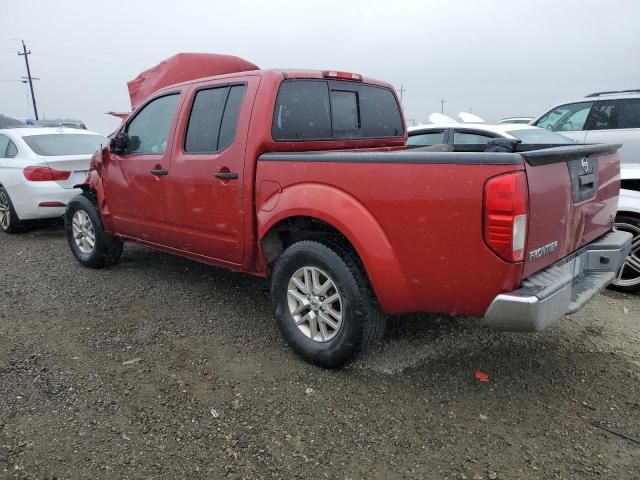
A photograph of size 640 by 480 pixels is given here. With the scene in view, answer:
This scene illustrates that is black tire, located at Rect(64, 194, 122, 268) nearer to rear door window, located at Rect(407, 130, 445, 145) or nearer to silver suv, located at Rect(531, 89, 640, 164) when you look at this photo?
rear door window, located at Rect(407, 130, 445, 145)

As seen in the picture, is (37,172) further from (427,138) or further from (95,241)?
(427,138)

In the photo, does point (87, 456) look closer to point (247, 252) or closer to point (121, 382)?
point (121, 382)

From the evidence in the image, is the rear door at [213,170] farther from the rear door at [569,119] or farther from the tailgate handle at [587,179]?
the rear door at [569,119]

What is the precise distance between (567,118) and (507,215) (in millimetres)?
6549

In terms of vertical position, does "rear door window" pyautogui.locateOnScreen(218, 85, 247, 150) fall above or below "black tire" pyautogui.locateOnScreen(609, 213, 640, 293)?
above

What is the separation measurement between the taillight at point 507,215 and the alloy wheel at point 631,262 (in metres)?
2.45

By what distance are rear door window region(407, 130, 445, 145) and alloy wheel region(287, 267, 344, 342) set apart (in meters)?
3.94

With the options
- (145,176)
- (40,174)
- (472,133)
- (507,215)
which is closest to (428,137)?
(472,133)

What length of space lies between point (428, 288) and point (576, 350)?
58.5 inches

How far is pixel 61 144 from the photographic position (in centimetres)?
690

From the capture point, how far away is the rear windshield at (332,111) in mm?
3439

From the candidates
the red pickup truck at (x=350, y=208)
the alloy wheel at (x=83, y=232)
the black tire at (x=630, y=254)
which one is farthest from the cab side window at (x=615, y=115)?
the alloy wheel at (x=83, y=232)

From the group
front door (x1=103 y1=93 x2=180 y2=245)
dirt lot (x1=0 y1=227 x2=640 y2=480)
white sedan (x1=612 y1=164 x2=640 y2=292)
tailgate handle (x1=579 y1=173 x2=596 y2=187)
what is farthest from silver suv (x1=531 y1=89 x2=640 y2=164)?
front door (x1=103 y1=93 x2=180 y2=245)

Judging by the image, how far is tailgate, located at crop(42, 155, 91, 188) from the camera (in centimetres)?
633
